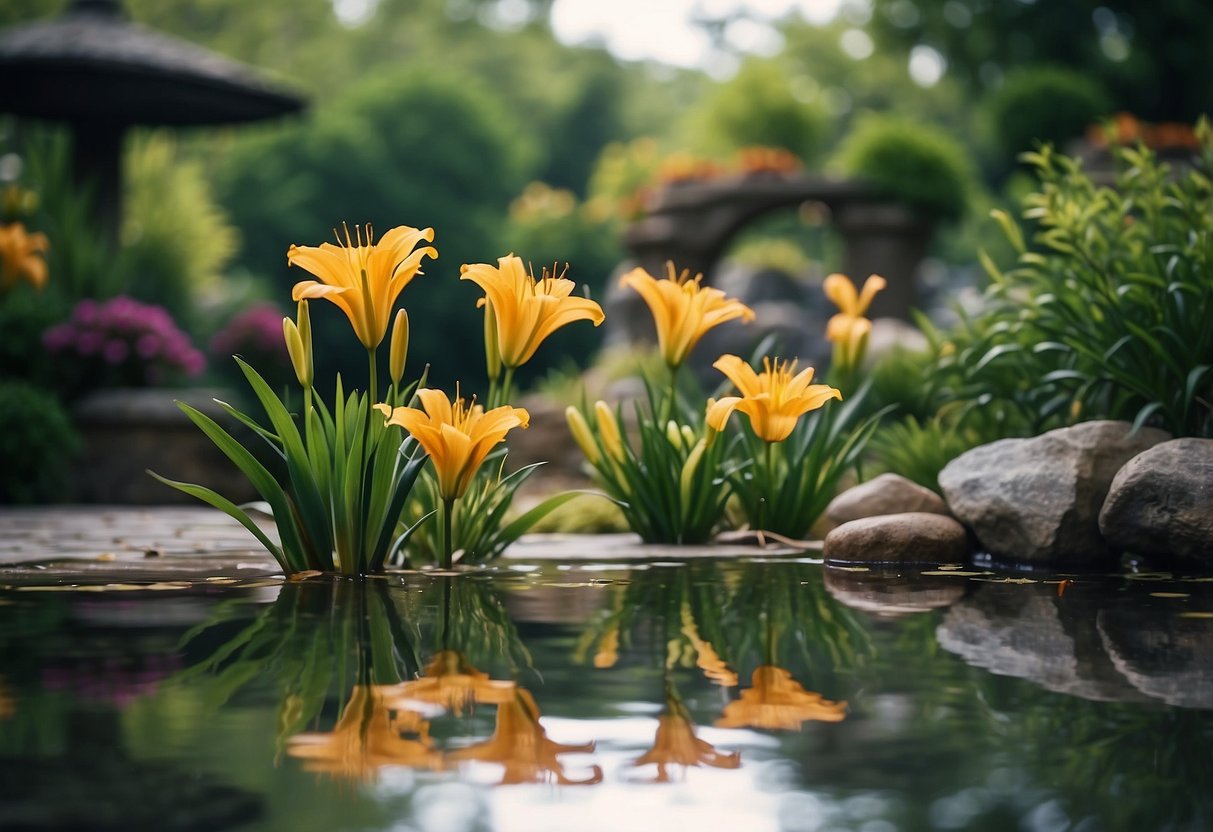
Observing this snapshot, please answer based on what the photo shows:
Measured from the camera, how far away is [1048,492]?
5473 millimetres

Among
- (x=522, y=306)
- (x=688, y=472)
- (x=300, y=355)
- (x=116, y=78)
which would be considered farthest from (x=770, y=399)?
(x=116, y=78)

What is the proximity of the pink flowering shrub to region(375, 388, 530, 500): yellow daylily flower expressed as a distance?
242 inches

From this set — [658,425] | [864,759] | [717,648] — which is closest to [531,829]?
[864,759]

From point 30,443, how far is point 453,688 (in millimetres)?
6628

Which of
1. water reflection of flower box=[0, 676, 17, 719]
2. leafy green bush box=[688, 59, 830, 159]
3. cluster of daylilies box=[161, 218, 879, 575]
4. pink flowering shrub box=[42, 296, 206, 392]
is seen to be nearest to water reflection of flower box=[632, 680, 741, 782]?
water reflection of flower box=[0, 676, 17, 719]

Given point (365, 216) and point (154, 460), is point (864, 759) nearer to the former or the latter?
point (154, 460)

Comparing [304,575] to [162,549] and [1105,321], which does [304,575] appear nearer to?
[162,549]

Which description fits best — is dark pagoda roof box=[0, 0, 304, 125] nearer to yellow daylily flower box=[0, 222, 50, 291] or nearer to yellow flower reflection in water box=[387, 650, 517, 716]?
yellow daylily flower box=[0, 222, 50, 291]

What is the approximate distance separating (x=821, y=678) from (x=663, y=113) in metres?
42.7

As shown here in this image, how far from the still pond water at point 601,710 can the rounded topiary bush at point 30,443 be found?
4510 mm

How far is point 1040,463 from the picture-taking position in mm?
5598

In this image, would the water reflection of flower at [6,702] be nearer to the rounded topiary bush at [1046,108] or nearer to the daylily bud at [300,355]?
the daylily bud at [300,355]

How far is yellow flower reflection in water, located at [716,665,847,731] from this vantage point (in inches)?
108

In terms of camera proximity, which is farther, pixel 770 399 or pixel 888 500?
pixel 888 500
